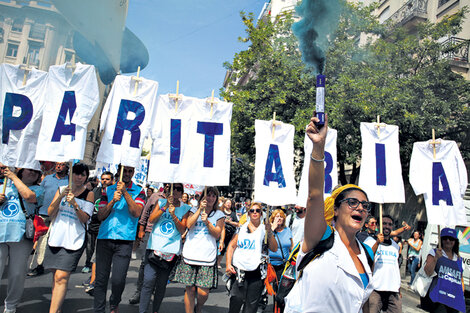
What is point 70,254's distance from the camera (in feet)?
13.3

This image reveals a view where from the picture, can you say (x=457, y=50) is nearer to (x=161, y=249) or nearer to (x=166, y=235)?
(x=166, y=235)

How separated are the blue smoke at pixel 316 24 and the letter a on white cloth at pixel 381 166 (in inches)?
131

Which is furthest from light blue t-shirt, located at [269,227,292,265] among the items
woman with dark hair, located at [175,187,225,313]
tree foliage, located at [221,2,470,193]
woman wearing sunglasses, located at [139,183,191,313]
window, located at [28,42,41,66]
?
window, located at [28,42,41,66]

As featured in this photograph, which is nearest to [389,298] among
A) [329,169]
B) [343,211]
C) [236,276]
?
[236,276]

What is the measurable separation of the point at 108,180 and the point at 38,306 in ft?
6.22

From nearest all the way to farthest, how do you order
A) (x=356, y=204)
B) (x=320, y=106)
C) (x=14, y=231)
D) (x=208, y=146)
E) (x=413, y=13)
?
(x=320, y=106), (x=356, y=204), (x=14, y=231), (x=208, y=146), (x=413, y=13)

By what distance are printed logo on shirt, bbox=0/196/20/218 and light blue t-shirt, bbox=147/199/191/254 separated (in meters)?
1.58

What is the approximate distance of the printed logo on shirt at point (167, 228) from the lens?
4.54 m

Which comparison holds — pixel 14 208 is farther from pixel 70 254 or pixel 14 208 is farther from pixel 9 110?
pixel 9 110

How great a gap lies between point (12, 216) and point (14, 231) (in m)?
0.18

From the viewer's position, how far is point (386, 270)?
4559 millimetres

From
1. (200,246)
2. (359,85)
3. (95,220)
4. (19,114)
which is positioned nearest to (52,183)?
(95,220)

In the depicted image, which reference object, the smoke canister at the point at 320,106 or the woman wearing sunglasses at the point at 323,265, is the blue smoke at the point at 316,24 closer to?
the smoke canister at the point at 320,106

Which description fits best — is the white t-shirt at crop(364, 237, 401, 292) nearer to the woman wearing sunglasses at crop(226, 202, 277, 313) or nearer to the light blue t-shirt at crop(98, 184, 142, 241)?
the woman wearing sunglasses at crop(226, 202, 277, 313)
